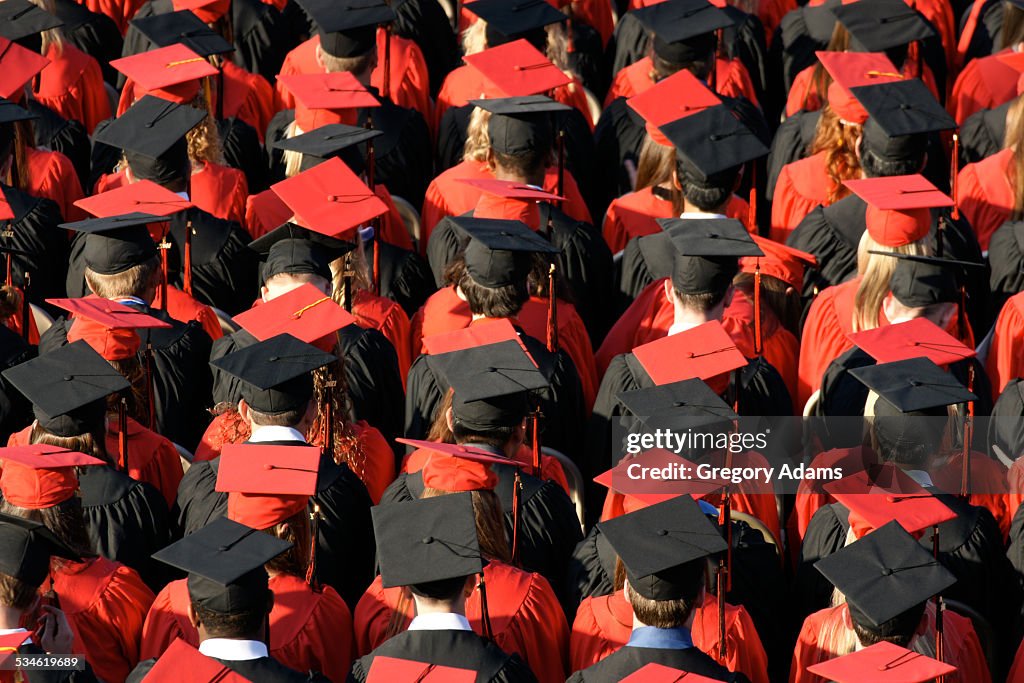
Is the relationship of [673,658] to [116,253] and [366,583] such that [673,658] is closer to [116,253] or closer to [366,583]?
[366,583]

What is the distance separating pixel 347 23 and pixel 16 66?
4.75 feet

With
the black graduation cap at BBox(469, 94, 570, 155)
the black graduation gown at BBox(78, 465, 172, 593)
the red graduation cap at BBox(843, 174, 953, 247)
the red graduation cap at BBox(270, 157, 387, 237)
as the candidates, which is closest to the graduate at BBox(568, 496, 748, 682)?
the black graduation gown at BBox(78, 465, 172, 593)

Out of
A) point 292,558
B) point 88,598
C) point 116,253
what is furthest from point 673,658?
point 116,253

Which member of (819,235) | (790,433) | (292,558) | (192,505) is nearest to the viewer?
(292,558)

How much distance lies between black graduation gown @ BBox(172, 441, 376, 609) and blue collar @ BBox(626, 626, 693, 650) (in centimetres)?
124

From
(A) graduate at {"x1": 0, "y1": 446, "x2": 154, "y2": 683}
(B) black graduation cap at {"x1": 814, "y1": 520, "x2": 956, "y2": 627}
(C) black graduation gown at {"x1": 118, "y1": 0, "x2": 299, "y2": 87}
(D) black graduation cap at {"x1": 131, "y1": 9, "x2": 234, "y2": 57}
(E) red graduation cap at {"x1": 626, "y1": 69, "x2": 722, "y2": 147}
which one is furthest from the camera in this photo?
(C) black graduation gown at {"x1": 118, "y1": 0, "x2": 299, "y2": 87}

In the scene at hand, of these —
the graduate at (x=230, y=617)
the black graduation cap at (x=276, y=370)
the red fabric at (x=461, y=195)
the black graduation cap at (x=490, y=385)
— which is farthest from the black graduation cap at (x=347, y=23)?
the graduate at (x=230, y=617)

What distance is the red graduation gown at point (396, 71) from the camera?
328 inches

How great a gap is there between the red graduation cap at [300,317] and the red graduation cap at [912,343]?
5.79 ft

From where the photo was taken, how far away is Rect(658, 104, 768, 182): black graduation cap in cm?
690

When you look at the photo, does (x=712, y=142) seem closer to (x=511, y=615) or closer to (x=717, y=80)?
(x=717, y=80)

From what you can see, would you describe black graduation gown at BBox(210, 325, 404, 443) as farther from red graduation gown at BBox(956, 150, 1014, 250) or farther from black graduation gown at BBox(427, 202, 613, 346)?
red graduation gown at BBox(956, 150, 1014, 250)

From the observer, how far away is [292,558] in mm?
5016

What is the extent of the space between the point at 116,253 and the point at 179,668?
2344 mm
